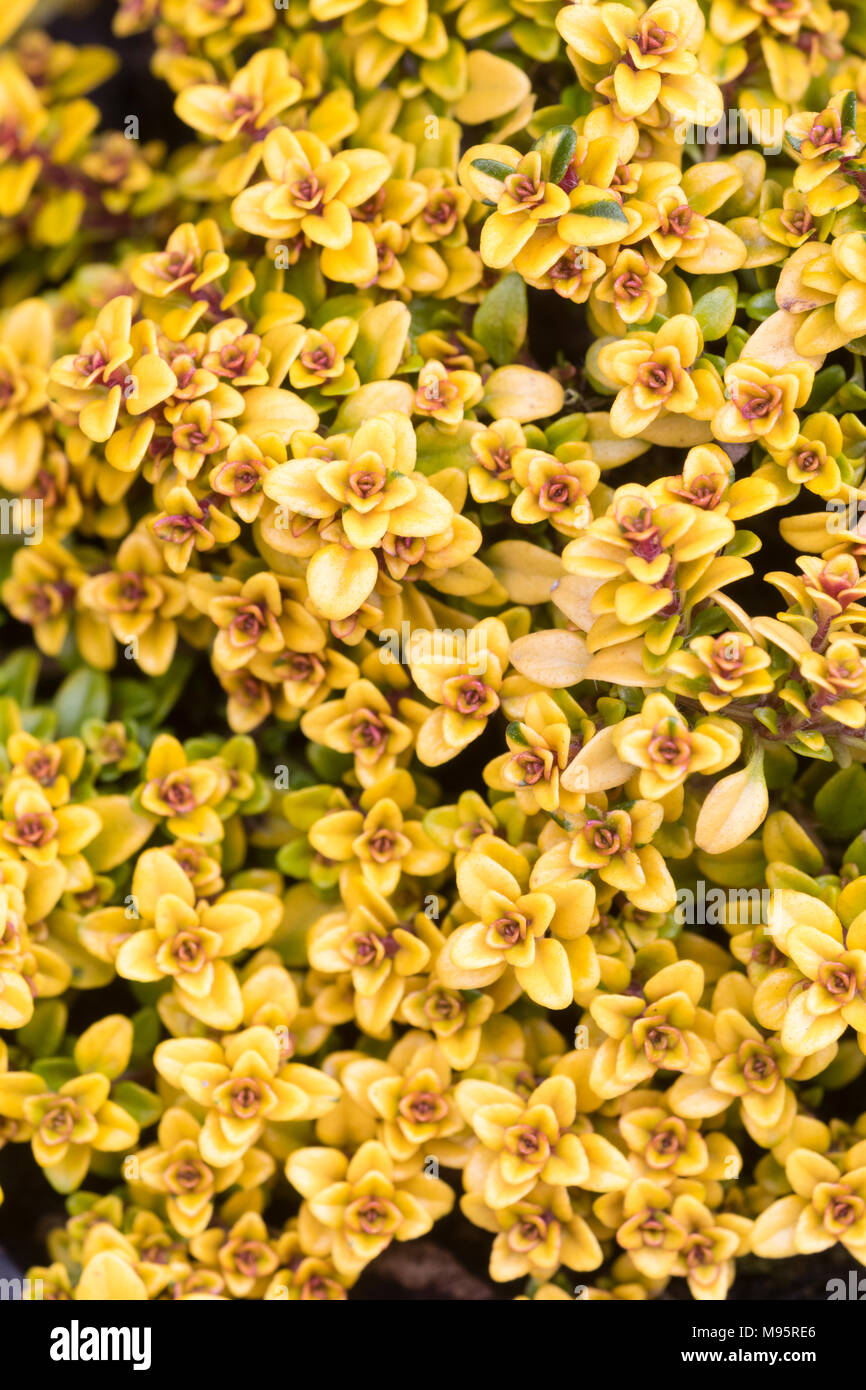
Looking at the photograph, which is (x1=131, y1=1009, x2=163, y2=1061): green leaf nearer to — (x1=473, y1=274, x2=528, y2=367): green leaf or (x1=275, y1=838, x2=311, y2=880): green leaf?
(x1=275, y1=838, x2=311, y2=880): green leaf

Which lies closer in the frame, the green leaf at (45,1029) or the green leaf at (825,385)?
the green leaf at (825,385)

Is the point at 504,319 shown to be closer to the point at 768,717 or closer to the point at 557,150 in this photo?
the point at 557,150


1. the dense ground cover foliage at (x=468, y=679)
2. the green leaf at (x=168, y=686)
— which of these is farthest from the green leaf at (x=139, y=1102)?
the green leaf at (x=168, y=686)

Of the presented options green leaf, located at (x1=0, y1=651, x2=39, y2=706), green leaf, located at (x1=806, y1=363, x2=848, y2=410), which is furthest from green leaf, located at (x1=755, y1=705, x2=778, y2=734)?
green leaf, located at (x1=0, y1=651, x2=39, y2=706)

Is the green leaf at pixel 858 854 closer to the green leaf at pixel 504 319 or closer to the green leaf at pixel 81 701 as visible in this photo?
the green leaf at pixel 504 319

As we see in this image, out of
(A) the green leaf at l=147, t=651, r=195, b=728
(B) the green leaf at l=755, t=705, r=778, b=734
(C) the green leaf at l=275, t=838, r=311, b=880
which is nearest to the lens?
(B) the green leaf at l=755, t=705, r=778, b=734
